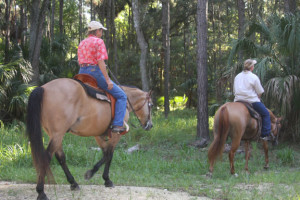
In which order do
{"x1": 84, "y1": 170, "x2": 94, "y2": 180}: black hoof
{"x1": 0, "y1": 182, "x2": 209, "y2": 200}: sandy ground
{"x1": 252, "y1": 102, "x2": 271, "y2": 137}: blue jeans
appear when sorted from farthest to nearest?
1. {"x1": 252, "y1": 102, "x2": 271, "y2": 137}: blue jeans
2. {"x1": 84, "y1": 170, "x2": 94, "y2": 180}: black hoof
3. {"x1": 0, "y1": 182, "x2": 209, "y2": 200}: sandy ground

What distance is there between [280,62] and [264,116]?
3.41 metres

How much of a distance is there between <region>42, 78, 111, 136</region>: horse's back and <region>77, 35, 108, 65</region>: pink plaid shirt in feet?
1.96

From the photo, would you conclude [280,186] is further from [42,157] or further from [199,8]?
[199,8]

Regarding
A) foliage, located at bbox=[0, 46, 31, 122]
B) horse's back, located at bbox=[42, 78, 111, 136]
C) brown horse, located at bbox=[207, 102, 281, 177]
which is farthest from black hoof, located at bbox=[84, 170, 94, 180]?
foliage, located at bbox=[0, 46, 31, 122]

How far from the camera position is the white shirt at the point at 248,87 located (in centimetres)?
835

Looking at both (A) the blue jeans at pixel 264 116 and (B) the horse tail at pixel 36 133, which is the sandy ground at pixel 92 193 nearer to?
(B) the horse tail at pixel 36 133

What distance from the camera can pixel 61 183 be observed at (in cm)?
661

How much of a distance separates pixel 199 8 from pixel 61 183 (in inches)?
325

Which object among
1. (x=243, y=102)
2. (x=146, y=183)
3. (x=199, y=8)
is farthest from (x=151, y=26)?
(x=146, y=183)

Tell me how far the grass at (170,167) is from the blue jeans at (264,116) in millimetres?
967

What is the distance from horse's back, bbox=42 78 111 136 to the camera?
520cm

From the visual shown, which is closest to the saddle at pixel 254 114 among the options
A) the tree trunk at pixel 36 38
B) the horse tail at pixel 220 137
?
the horse tail at pixel 220 137

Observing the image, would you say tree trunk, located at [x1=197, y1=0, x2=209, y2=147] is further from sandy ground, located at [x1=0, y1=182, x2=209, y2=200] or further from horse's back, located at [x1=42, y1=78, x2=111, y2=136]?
horse's back, located at [x1=42, y1=78, x2=111, y2=136]

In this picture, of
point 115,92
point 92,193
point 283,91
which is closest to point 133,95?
point 115,92
